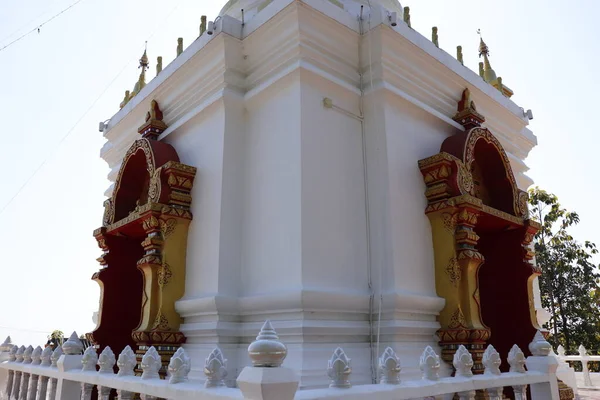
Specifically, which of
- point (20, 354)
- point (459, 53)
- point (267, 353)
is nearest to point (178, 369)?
point (267, 353)

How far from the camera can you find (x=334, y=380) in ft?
8.61

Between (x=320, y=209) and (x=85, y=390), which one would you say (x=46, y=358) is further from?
(x=320, y=209)

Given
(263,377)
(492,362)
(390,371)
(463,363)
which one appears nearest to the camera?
(263,377)

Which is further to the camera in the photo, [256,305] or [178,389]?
[256,305]

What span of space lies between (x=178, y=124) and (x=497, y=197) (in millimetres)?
4044

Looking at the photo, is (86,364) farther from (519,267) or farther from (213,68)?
(519,267)

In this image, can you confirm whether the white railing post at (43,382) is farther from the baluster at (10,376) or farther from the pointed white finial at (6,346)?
the pointed white finial at (6,346)

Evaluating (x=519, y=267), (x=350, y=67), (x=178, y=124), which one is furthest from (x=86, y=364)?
(x=519, y=267)

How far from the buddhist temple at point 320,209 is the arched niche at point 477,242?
2 cm

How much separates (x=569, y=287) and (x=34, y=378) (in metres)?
19.5

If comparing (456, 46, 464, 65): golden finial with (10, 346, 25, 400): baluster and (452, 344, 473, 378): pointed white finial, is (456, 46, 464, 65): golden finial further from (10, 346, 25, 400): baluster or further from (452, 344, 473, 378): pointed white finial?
(10, 346, 25, 400): baluster

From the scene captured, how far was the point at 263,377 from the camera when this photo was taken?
7.23ft

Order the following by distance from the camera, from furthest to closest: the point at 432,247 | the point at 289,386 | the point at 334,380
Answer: the point at 432,247, the point at 334,380, the point at 289,386

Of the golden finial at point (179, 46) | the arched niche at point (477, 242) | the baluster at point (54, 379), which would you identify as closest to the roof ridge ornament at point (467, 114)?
the arched niche at point (477, 242)
